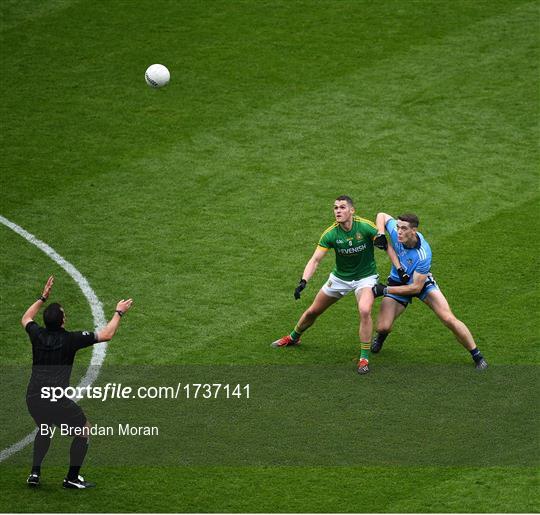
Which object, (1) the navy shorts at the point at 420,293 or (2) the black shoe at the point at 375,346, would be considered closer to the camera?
(1) the navy shorts at the point at 420,293

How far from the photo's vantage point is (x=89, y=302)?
16.4 metres

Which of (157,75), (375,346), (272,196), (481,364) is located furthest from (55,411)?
(157,75)

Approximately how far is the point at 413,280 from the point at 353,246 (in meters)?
0.87

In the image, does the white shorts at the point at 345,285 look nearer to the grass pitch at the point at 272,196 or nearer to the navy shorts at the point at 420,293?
the navy shorts at the point at 420,293

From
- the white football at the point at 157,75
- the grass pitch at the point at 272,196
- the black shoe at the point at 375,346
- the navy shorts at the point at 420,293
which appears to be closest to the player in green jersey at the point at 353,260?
the navy shorts at the point at 420,293

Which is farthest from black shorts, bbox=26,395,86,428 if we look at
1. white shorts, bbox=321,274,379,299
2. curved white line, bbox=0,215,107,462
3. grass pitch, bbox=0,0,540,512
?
white shorts, bbox=321,274,379,299

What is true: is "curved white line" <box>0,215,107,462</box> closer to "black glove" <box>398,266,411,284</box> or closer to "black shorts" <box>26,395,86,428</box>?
"black shorts" <box>26,395,86,428</box>

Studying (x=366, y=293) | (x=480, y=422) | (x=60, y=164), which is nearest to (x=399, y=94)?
(x=60, y=164)

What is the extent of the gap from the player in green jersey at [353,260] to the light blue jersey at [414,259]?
167 millimetres

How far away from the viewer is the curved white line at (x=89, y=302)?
13.2 m

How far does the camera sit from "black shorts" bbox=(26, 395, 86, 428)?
12.0 m

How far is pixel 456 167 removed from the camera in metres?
20.0

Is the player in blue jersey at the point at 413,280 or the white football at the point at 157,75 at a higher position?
the white football at the point at 157,75

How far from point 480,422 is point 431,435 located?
0.66m
